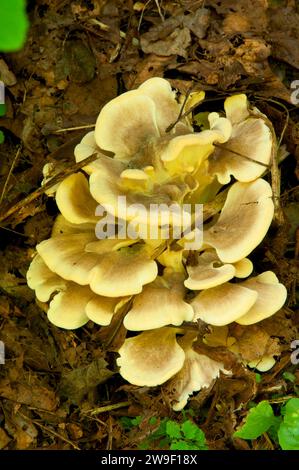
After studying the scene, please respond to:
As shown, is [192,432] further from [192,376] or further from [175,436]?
[192,376]

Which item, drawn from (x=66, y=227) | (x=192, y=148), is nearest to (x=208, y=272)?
(x=192, y=148)

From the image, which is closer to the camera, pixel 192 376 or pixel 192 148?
pixel 192 148

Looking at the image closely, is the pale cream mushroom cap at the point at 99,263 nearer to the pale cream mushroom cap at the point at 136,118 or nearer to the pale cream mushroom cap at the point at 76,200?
the pale cream mushroom cap at the point at 76,200

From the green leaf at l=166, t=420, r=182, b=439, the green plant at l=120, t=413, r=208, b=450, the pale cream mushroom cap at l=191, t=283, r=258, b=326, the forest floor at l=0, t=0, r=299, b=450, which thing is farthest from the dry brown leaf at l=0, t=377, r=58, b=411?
the pale cream mushroom cap at l=191, t=283, r=258, b=326
